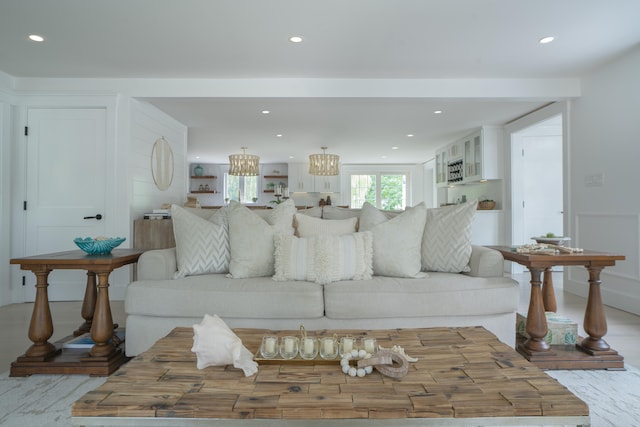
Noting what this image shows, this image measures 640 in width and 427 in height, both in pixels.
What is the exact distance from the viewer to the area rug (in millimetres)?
1766

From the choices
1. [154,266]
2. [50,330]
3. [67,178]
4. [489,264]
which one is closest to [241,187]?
[67,178]

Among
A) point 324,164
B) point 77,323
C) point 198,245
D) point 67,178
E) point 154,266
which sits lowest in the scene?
point 77,323

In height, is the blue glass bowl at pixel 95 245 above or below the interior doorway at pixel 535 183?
below

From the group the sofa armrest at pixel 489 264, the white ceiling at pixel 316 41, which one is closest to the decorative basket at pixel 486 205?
the white ceiling at pixel 316 41

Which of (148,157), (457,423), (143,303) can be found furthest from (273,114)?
(457,423)

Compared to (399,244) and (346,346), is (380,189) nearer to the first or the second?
(399,244)

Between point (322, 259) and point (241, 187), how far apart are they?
8.40m

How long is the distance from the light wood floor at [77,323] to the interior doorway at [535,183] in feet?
5.31

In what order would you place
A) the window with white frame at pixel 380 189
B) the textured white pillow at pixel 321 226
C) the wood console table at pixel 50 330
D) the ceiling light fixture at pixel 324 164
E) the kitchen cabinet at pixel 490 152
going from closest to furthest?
the wood console table at pixel 50 330, the textured white pillow at pixel 321 226, the kitchen cabinet at pixel 490 152, the ceiling light fixture at pixel 324 164, the window with white frame at pixel 380 189

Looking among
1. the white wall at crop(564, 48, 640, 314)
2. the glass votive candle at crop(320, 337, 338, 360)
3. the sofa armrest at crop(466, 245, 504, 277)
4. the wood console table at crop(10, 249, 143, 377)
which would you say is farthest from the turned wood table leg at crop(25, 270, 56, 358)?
the white wall at crop(564, 48, 640, 314)

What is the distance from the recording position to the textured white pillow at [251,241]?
8.62 ft

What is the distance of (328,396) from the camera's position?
109 cm

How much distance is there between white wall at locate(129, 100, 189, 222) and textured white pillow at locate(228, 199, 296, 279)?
2319 millimetres

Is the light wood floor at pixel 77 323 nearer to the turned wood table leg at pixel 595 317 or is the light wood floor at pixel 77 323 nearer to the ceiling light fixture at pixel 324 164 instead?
the turned wood table leg at pixel 595 317
